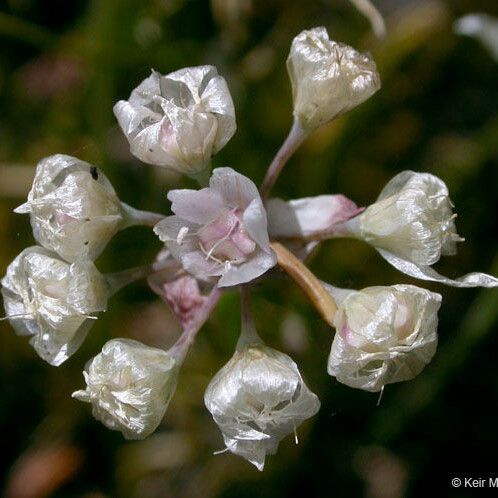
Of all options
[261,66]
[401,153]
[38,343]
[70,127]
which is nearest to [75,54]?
[70,127]

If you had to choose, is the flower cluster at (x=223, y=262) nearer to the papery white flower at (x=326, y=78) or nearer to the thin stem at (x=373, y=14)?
Result: the papery white flower at (x=326, y=78)

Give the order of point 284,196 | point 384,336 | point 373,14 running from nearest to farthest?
point 384,336
point 373,14
point 284,196

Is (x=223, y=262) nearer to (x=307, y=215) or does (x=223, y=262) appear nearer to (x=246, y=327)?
(x=246, y=327)

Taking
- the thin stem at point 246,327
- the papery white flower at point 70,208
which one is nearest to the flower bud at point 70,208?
the papery white flower at point 70,208

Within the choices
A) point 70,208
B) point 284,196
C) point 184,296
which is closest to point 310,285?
point 184,296

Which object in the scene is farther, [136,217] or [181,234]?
[136,217]

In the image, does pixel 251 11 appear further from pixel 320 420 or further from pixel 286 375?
pixel 286 375

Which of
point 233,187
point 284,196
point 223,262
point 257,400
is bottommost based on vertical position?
point 284,196
